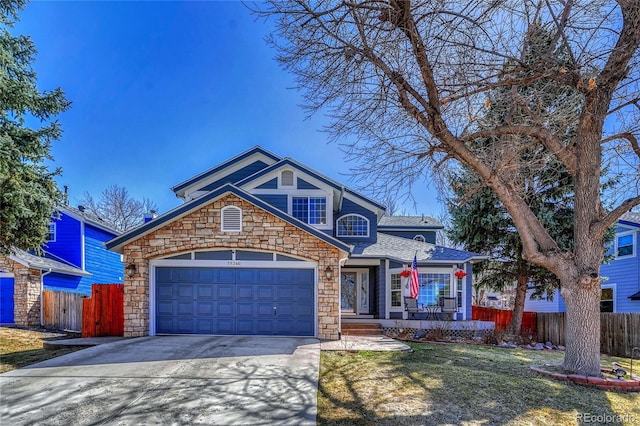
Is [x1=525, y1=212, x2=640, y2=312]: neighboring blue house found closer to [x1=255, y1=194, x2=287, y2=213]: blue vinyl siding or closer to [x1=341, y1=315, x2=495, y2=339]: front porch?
[x1=341, y1=315, x2=495, y2=339]: front porch

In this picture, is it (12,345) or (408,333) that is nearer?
(12,345)

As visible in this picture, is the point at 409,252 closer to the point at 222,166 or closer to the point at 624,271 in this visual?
the point at 222,166

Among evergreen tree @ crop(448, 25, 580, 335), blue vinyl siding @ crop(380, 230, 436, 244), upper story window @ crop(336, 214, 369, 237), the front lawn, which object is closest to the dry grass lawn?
the front lawn

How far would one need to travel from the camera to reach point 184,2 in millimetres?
10641

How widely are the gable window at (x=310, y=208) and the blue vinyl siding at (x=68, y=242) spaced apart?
10.9 metres

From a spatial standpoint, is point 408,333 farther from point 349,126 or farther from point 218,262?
point 349,126

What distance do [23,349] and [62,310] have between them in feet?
15.8

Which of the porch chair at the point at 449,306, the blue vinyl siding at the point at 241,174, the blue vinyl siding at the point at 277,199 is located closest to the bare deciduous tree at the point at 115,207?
the blue vinyl siding at the point at 241,174

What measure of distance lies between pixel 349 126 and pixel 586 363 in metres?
6.66

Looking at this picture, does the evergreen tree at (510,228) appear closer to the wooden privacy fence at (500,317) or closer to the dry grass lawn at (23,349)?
the wooden privacy fence at (500,317)

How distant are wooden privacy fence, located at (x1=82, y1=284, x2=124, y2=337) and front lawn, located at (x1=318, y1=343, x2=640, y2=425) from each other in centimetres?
706

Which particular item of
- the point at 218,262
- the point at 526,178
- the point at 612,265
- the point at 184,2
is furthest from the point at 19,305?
the point at 612,265

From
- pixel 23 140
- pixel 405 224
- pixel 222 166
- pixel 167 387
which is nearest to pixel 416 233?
pixel 405 224
